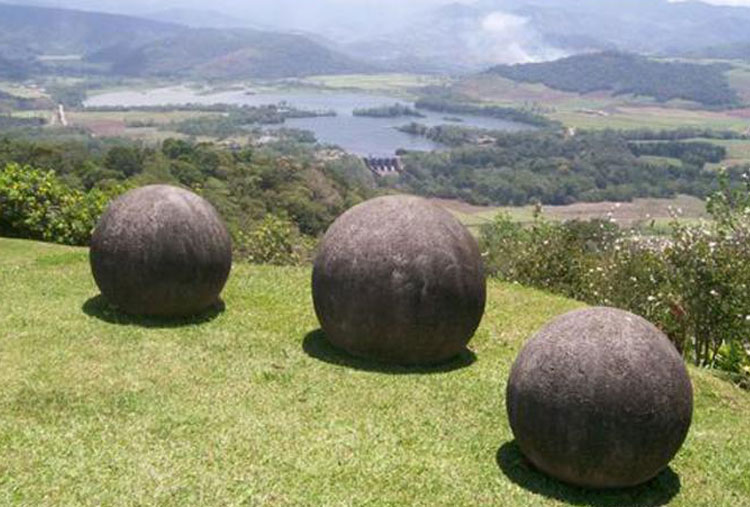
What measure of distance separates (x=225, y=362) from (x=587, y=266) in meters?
13.9

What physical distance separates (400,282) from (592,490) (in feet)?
16.6

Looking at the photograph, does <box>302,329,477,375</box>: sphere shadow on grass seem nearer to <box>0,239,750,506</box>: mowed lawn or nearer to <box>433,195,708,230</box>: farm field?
<box>0,239,750,506</box>: mowed lawn

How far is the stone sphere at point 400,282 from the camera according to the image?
49.7ft

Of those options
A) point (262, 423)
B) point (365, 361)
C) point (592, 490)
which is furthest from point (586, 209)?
point (592, 490)

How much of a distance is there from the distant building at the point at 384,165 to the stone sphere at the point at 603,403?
450 feet

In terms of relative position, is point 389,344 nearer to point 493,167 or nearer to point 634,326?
point 634,326

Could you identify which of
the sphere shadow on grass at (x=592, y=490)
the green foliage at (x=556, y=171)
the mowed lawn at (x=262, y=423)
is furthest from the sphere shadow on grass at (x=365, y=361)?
the green foliage at (x=556, y=171)

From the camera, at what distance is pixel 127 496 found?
1064 centimetres

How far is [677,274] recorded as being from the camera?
810 inches

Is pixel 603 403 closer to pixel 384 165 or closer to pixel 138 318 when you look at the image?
pixel 138 318

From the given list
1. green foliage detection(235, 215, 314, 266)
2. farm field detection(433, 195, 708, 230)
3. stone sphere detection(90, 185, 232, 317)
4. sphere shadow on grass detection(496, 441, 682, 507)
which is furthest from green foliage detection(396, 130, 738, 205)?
sphere shadow on grass detection(496, 441, 682, 507)

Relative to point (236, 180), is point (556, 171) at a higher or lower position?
lower

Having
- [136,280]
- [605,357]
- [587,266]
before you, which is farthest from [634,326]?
[587,266]

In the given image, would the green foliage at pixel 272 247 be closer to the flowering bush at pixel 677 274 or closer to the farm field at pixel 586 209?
the flowering bush at pixel 677 274
